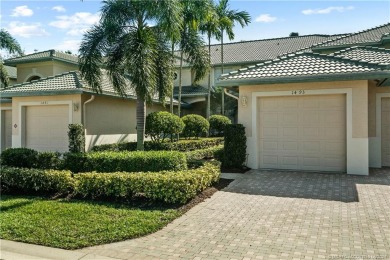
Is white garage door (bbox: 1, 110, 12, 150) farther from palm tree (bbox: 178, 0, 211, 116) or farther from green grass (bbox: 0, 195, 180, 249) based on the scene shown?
Answer: green grass (bbox: 0, 195, 180, 249)

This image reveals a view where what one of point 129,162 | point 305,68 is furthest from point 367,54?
point 129,162

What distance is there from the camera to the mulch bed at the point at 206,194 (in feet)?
22.8

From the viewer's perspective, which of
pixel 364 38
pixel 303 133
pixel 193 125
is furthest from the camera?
pixel 193 125

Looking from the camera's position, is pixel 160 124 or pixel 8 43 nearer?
pixel 160 124

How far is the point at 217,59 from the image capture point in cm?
2867

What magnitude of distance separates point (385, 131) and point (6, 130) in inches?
756

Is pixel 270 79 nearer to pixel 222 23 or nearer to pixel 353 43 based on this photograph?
pixel 353 43

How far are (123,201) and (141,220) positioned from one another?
1.64m

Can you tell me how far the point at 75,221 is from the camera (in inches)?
239

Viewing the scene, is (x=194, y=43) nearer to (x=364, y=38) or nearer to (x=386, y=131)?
(x=386, y=131)

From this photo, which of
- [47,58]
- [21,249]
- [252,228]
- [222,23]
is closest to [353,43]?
[222,23]

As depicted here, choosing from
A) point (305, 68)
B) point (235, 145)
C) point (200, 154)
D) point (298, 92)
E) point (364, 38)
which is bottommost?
point (200, 154)

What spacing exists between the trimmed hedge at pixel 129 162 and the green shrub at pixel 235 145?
2.43 metres

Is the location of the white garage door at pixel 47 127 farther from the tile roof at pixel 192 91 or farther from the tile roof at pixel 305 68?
the tile roof at pixel 192 91
